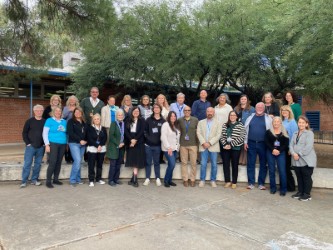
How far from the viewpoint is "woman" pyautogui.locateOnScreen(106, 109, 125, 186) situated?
615cm

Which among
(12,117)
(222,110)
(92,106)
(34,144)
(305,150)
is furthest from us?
(12,117)

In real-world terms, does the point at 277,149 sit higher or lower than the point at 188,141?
lower

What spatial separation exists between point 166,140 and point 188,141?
1.62 feet

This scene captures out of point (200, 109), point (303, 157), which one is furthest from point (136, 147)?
point (303, 157)

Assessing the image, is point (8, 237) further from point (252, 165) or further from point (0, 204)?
point (252, 165)

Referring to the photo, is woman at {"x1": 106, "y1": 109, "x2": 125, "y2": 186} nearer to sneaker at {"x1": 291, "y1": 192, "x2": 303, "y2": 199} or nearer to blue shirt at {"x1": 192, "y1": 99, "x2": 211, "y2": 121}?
blue shirt at {"x1": 192, "y1": 99, "x2": 211, "y2": 121}

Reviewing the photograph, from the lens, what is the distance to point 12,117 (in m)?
15.7

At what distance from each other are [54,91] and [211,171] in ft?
42.8

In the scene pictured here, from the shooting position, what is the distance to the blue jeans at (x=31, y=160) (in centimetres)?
591

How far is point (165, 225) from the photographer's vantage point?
165 inches

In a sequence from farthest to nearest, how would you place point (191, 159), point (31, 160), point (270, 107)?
1. point (270, 107)
2. point (191, 159)
3. point (31, 160)

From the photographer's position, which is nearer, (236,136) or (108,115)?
(236,136)

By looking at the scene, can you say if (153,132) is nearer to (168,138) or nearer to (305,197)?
(168,138)

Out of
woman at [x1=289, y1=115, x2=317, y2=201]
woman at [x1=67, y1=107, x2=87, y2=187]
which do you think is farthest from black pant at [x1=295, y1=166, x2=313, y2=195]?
woman at [x1=67, y1=107, x2=87, y2=187]
